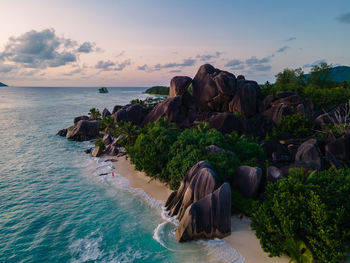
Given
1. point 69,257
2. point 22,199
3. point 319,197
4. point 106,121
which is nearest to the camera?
point 319,197

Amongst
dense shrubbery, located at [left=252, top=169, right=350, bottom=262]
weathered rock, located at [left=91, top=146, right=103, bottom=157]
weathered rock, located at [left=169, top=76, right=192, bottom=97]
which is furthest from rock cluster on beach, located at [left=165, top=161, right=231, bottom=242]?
weathered rock, located at [left=169, top=76, right=192, bottom=97]

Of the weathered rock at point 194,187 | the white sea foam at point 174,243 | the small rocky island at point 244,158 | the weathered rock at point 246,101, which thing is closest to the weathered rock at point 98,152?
the small rocky island at point 244,158

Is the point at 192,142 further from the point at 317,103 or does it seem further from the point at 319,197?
the point at 317,103

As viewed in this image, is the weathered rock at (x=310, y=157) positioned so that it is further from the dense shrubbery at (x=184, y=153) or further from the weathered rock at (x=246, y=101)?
the weathered rock at (x=246, y=101)

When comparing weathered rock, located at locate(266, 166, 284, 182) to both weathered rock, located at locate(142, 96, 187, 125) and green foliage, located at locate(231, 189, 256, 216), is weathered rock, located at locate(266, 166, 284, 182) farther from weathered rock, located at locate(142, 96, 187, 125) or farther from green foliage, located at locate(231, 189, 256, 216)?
weathered rock, located at locate(142, 96, 187, 125)

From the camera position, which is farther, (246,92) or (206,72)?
(206,72)

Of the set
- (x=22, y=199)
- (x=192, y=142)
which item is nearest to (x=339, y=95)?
(x=192, y=142)

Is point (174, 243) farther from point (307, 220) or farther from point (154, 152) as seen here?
point (154, 152)
